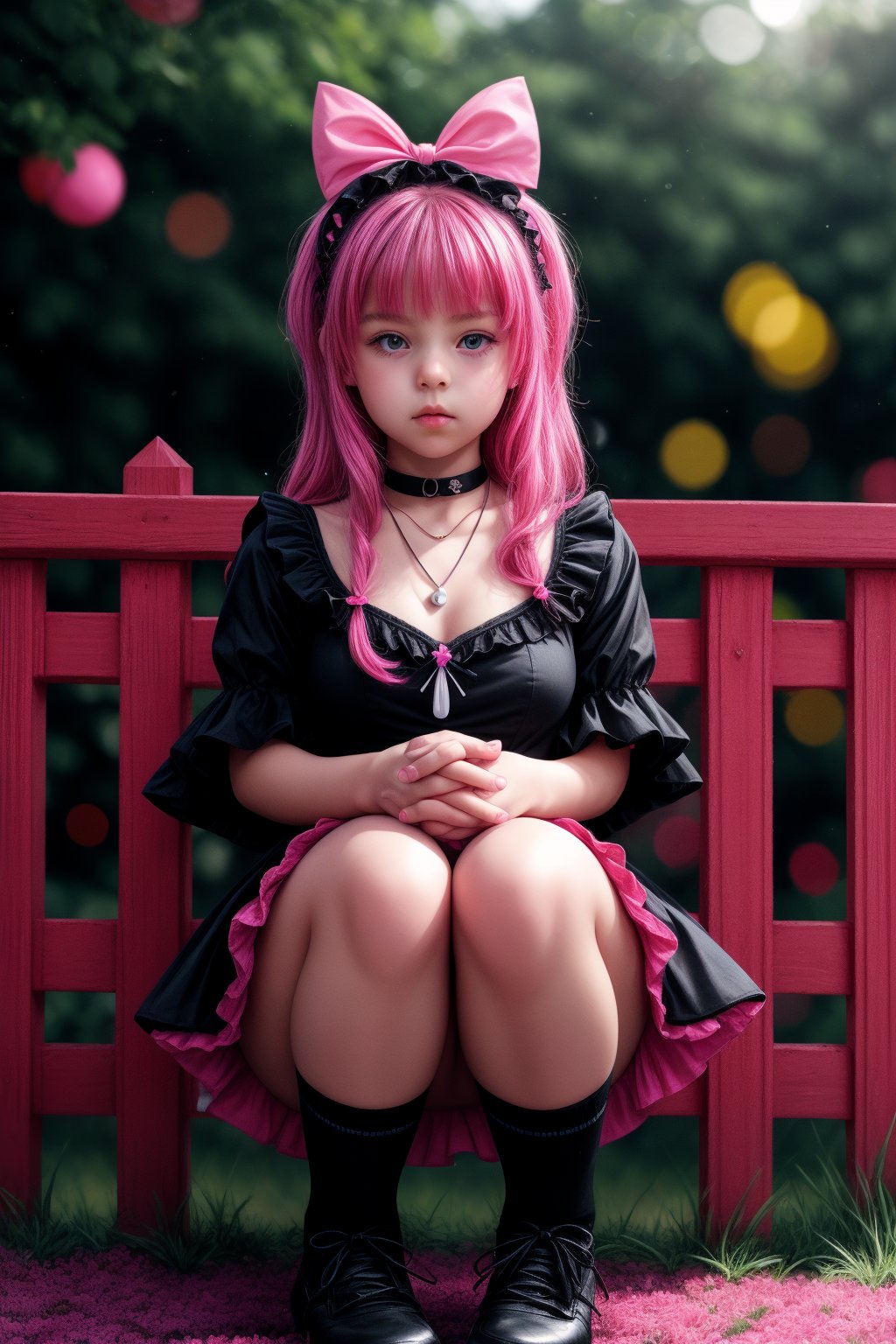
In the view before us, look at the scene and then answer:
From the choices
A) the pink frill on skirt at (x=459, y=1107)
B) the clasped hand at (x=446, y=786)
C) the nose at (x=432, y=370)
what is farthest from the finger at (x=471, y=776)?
the nose at (x=432, y=370)

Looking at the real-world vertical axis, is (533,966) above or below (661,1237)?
above

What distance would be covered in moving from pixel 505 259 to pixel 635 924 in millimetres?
803

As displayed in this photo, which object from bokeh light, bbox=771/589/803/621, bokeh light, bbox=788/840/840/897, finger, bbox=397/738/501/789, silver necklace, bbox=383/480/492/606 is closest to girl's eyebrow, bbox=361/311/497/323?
silver necklace, bbox=383/480/492/606

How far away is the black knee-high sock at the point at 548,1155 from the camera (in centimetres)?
154

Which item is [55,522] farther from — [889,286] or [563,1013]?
[889,286]

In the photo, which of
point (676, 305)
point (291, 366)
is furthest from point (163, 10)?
point (676, 305)

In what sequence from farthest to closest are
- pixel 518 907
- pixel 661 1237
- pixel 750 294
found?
pixel 750 294 → pixel 661 1237 → pixel 518 907

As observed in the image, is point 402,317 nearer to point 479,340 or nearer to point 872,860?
point 479,340

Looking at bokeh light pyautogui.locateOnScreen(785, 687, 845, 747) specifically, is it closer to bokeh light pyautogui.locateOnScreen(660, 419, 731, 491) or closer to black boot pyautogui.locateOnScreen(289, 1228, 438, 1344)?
bokeh light pyautogui.locateOnScreen(660, 419, 731, 491)

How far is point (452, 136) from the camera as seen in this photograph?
178cm

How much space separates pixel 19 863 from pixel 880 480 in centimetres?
171

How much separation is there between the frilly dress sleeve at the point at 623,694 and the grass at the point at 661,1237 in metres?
0.58

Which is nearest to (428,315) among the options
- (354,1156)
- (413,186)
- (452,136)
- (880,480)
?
(413,186)

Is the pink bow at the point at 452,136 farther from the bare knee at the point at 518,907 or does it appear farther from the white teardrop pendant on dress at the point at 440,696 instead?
the bare knee at the point at 518,907
